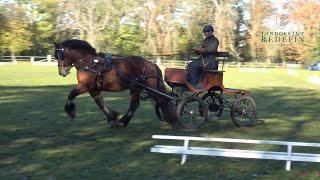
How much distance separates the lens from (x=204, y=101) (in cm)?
1255

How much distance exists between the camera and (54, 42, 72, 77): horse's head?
1151 cm

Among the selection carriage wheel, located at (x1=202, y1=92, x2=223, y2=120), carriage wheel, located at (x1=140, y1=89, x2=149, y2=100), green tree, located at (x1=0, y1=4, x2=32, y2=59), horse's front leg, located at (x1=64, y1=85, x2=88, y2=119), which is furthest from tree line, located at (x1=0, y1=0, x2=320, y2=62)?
horse's front leg, located at (x1=64, y1=85, x2=88, y2=119)

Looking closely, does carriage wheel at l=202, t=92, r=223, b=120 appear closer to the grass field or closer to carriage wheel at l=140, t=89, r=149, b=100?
the grass field

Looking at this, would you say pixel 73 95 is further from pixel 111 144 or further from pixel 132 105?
pixel 111 144

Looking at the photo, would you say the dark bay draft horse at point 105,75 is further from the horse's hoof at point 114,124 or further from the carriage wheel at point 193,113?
the carriage wheel at point 193,113

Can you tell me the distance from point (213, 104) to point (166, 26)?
60.6m

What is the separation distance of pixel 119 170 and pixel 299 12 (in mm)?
75532

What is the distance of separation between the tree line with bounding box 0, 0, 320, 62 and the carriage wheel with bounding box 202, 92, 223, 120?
171ft

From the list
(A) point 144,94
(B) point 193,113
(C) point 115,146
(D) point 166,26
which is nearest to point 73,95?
(A) point 144,94

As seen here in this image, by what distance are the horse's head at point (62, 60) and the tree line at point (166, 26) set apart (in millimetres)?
53718

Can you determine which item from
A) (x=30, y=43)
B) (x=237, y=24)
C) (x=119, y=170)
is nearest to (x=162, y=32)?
(x=237, y=24)

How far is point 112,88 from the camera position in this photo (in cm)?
1161

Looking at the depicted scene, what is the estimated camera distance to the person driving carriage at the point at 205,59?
11680 mm

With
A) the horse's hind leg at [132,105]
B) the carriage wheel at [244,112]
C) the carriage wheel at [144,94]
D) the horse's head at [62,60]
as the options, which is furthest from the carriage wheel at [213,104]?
the horse's head at [62,60]
